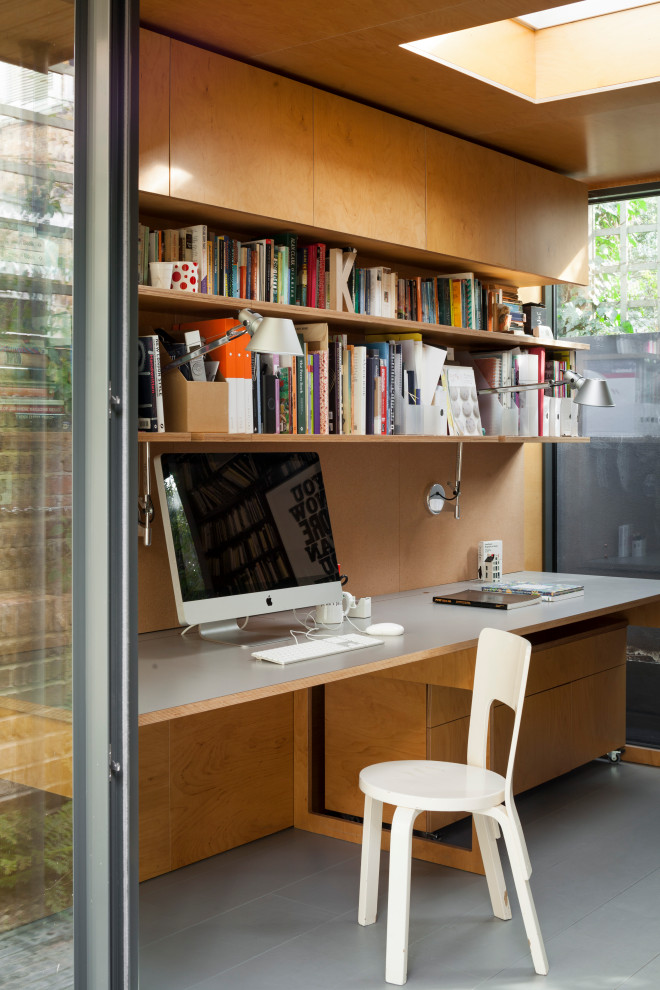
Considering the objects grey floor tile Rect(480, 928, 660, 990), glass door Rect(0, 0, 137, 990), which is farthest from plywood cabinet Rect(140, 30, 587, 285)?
grey floor tile Rect(480, 928, 660, 990)

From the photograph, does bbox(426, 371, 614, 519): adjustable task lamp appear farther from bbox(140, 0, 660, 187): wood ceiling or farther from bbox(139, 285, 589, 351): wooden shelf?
bbox(140, 0, 660, 187): wood ceiling

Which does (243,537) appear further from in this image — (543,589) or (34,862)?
(543,589)

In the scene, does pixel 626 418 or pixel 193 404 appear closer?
pixel 193 404

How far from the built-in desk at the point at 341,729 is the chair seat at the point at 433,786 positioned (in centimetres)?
28

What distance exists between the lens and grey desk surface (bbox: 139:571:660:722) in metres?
2.47

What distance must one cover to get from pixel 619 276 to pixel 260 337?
8.11 feet

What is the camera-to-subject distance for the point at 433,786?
2770 mm

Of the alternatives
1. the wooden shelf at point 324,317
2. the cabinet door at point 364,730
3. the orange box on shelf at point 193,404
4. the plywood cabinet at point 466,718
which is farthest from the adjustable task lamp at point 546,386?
the orange box on shelf at point 193,404

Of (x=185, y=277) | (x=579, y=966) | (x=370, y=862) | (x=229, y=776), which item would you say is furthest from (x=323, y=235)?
(x=579, y=966)

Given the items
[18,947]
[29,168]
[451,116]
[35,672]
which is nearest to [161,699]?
[35,672]

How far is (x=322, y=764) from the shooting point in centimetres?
387

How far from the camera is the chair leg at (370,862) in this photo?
9.70 ft

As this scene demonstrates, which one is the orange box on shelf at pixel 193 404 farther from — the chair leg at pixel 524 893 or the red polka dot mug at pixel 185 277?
the chair leg at pixel 524 893

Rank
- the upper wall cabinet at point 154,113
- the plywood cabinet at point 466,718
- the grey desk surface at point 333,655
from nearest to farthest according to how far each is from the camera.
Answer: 1. the grey desk surface at point 333,655
2. the upper wall cabinet at point 154,113
3. the plywood cabinet at point 466,718
